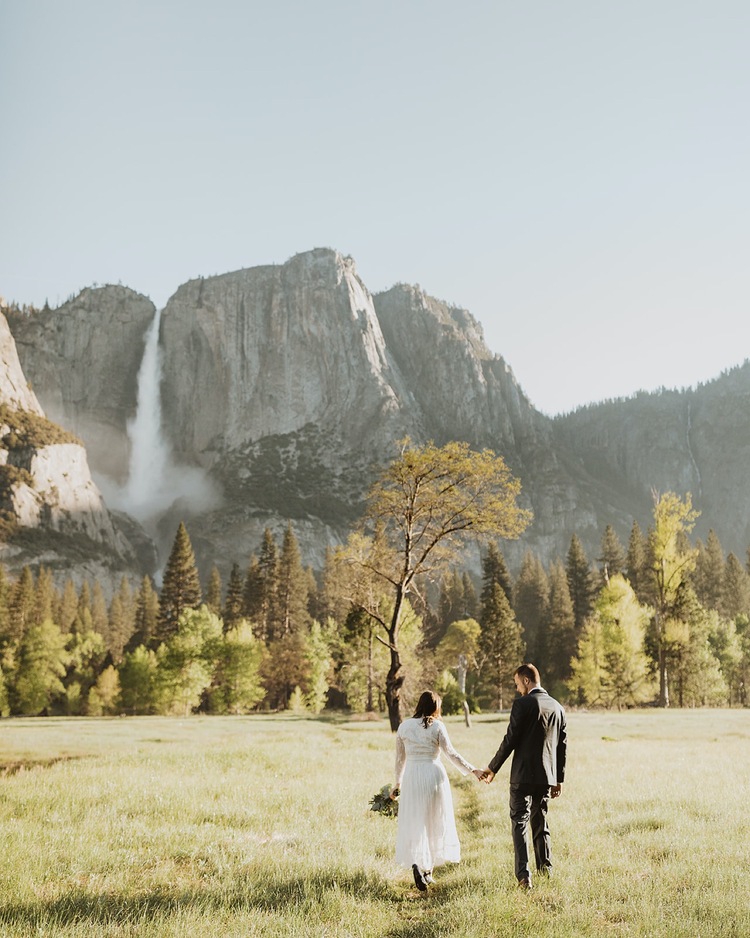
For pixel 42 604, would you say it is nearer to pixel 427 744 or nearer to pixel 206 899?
pixel 206 899

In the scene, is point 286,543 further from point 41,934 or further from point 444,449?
point 41,934

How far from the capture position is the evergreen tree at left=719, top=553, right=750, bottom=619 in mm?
81938

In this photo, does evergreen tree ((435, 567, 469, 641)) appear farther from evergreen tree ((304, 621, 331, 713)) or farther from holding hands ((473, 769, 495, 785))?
holding hands ((473, 769, 495, 785))

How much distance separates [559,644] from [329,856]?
247ft

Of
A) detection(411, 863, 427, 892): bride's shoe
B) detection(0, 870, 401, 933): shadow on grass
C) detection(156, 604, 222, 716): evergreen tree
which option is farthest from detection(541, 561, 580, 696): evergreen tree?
detection(0, 870, 401, 933): shadow on grass

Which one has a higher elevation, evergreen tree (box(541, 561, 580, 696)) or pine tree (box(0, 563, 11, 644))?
pine tree (box(0, 563, 11, 644))

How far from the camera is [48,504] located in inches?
5950

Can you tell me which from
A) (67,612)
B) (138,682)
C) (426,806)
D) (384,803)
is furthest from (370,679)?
(67,612)

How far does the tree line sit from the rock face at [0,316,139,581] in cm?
4630

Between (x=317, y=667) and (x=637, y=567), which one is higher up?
(x=637, y=567)

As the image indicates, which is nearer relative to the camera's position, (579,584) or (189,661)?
(189,661)

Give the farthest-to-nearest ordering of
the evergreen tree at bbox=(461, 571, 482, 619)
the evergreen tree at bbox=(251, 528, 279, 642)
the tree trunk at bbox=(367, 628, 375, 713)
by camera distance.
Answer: the evergreen tree at bbox=(461, 571, 482, 619) → the evergreen tree at bbox=(251, 528, 279, 642) → the tree trunk at bbox=(367, 628, 375, 713)

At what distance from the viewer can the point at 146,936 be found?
6.10 meters

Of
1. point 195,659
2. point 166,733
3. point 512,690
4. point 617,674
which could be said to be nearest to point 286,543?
point 195,659
